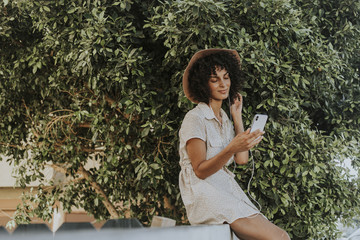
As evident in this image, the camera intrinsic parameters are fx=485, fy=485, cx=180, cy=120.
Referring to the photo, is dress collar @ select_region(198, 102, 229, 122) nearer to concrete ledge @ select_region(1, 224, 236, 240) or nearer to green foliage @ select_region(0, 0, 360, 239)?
concrete ledge @ select_region(1, 224, 236, 240)

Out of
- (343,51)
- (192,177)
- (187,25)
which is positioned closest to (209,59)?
(192,177)

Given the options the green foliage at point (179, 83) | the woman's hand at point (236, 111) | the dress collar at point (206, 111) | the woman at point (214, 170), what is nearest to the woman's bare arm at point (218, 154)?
the woman at point (214, 170)

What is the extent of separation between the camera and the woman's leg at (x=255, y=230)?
2127 millimetres

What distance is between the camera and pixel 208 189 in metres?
2.19

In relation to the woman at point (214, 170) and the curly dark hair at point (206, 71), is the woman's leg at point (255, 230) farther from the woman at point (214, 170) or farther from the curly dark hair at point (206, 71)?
the curly dark hair at point (206, 71)

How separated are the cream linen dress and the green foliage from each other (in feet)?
4.82

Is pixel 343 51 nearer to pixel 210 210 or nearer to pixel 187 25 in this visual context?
pixel 187 25

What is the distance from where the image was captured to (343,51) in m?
4.74

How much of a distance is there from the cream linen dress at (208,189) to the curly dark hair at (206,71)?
0.73 feet

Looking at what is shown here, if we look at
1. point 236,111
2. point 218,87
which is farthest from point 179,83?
point 218,87

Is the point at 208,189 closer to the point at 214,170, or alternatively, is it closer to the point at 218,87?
the point at 214,170

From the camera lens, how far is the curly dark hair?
2.54 meters

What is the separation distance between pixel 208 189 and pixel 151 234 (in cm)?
88

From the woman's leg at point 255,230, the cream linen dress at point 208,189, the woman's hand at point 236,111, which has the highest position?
the woman's hand at point 236,111
